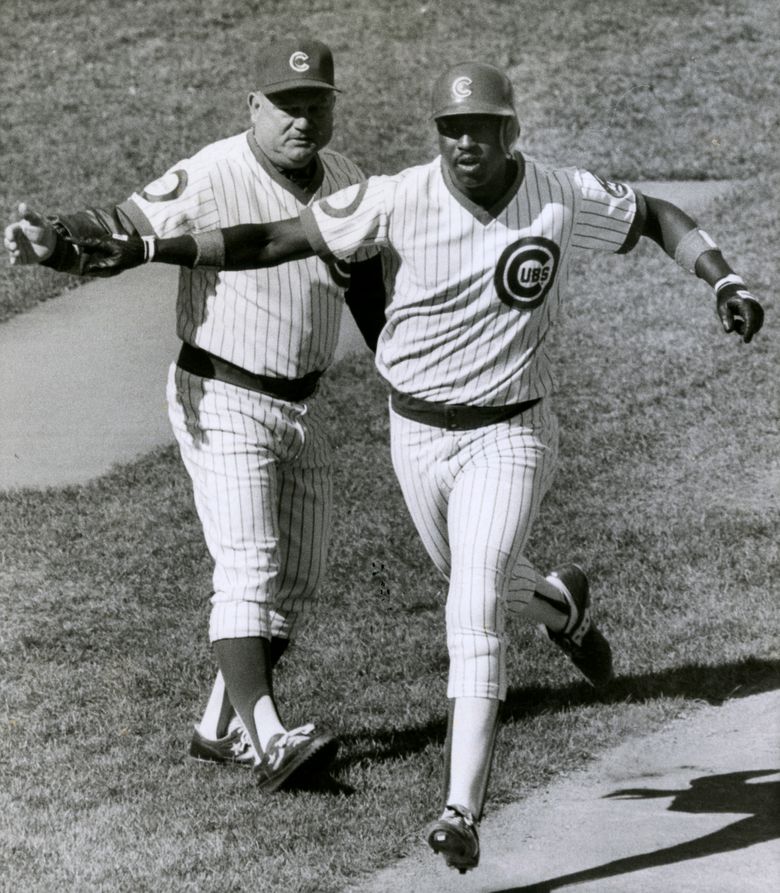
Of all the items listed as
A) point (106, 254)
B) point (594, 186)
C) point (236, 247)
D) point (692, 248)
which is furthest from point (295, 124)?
point (692, 248)

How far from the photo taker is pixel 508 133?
432cm

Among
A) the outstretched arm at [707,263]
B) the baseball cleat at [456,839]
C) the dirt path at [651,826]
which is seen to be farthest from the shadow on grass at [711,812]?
the outstretched arm at [707,263]

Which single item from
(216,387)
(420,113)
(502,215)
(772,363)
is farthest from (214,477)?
(420,113)

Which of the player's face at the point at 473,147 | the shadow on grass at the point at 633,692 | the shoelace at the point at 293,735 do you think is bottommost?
the shadow on grass at the point at 633,692

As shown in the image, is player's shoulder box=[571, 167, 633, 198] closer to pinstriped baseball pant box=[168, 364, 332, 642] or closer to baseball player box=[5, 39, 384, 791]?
baseball player box=[5, 39, 384, 791]

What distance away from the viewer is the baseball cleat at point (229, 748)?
4.91 m

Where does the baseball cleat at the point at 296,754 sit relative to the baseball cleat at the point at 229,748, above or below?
above

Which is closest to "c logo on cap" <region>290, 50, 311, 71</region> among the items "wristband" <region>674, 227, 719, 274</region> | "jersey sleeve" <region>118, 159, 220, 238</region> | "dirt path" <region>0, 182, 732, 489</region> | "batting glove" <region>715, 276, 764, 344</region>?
"jersey sleeve" <region>118, 159, 220, 238</region>

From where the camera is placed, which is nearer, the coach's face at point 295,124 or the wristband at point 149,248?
the wristband at point 149,248

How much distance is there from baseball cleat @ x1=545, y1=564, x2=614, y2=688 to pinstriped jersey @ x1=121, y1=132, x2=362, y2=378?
4.15 ft

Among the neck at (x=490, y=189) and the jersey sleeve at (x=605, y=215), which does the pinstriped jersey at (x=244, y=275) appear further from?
the jersey sleeve at (x=605, y=215)

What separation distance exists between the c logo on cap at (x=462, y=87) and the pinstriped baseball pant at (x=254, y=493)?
1.09 metres

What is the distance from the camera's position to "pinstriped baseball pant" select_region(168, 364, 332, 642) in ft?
15.3

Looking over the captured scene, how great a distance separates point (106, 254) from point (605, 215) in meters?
1.41
